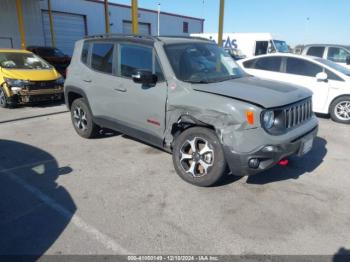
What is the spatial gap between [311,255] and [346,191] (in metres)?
1.63

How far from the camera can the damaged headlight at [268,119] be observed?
3.50 m

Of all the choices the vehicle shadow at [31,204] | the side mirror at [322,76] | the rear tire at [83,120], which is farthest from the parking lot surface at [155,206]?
the side mirror at [322,76]

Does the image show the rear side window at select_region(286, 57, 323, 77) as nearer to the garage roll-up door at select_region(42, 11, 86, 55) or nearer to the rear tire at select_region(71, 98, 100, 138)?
the rear tire at select_region(71, 98, 100, 138)

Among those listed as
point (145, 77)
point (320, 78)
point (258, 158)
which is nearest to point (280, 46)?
point (320, 78)

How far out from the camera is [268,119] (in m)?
3.56

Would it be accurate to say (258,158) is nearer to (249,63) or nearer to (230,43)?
(249,63)

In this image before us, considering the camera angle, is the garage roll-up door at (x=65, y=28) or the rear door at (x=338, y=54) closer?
the rear door at (x=338, y=54)

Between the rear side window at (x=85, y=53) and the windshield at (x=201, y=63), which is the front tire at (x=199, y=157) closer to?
the windshield at (x=201, y=63)

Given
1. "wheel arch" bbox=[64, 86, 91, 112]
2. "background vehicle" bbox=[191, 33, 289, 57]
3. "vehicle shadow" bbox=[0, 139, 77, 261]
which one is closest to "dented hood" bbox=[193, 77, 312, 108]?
"vehicle shadow" bbox=[0, 139, 77, 261]

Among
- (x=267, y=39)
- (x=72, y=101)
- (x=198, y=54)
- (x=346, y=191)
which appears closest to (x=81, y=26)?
(x=267, y=39)

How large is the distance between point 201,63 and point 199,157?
4.72 ft

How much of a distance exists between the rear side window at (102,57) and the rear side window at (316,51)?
33.2ft

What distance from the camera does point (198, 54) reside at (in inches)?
180

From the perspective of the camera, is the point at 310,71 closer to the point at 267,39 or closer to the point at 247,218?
the point at 247,218
